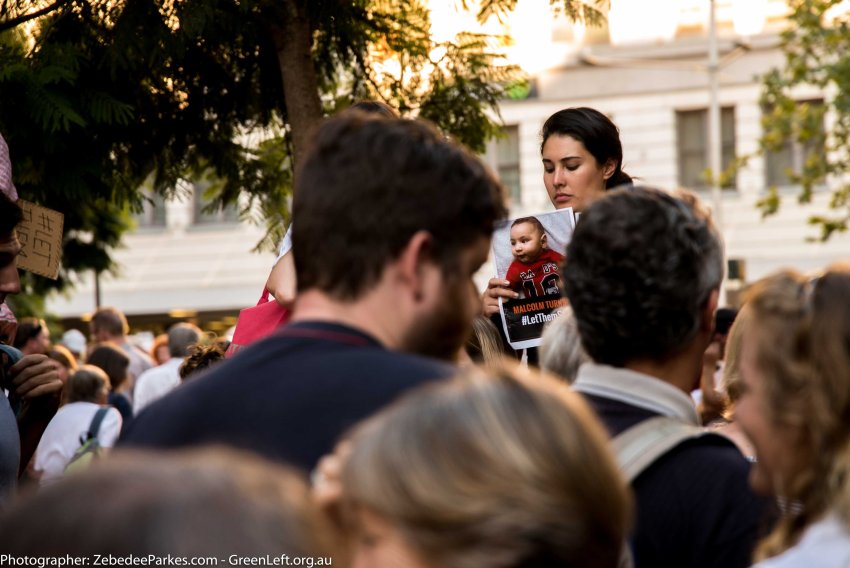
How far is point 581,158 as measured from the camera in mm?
4703

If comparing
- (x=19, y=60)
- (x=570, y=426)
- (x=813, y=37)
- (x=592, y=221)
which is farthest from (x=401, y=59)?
(x=813, y=37)

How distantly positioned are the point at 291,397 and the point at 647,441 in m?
0.90

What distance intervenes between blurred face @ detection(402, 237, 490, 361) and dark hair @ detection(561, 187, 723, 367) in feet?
1.76

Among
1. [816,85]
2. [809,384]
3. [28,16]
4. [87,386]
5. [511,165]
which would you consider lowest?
[87,386]

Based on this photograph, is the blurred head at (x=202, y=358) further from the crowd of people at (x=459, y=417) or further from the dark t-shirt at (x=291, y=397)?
the dark t-shirt at (x=291, y=397)

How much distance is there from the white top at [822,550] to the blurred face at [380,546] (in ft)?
2.47

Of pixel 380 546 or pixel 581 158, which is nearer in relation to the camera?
pixel 380 546

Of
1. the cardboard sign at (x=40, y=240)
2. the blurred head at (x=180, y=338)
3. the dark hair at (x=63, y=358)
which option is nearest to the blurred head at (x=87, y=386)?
the dark hair at (x=63, y=358)

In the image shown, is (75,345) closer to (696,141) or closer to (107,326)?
(107,326)

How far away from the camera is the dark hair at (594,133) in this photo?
15.4 ft

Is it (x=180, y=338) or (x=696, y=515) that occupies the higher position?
(x=696, y=515)

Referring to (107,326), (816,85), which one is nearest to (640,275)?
(107,326)

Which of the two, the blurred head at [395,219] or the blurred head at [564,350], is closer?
the blurred head at [395,219]

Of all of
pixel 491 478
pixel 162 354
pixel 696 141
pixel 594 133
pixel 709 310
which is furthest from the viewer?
pixel 696 141
